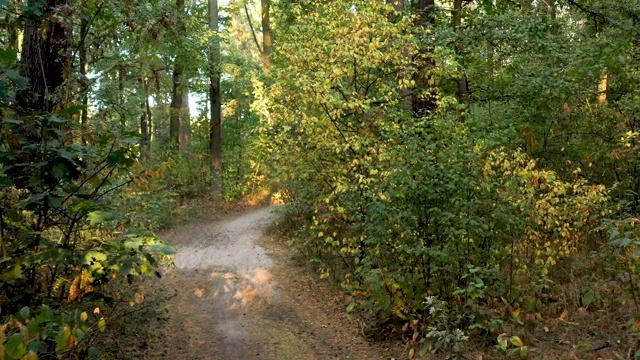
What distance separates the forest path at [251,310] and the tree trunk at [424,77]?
4213 mm

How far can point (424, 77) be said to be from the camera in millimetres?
9164

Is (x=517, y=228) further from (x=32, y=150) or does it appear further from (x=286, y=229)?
(x=286, y=229)

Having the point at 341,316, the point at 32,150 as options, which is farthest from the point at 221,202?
the point at 32,150

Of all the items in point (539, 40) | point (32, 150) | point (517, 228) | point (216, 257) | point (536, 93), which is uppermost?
point (539, 40)

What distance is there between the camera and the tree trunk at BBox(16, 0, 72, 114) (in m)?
5.60

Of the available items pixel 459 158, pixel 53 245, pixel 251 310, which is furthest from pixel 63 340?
pixel 251 310

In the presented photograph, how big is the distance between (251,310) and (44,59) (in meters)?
5.51

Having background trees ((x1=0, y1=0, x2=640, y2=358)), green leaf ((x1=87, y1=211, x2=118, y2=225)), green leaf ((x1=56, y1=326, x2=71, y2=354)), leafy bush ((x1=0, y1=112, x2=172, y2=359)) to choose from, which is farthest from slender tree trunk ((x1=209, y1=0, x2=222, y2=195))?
green leaf ((x1=56, y1=326, x2=71, y2=354))

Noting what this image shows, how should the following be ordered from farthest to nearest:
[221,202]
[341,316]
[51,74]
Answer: [221,202]
[341,316]
[51,74]

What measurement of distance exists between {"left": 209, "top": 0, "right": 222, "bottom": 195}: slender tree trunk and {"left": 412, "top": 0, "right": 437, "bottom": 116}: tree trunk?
1119 cm

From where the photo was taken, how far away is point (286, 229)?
13906 mm

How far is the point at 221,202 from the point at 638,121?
15245mm

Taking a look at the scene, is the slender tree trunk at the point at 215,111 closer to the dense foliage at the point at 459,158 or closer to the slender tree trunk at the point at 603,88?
the dense foliage at the point at 459,158

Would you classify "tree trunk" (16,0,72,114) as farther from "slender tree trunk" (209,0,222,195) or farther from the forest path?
"slender tree trunk" (209,0,222,195)
